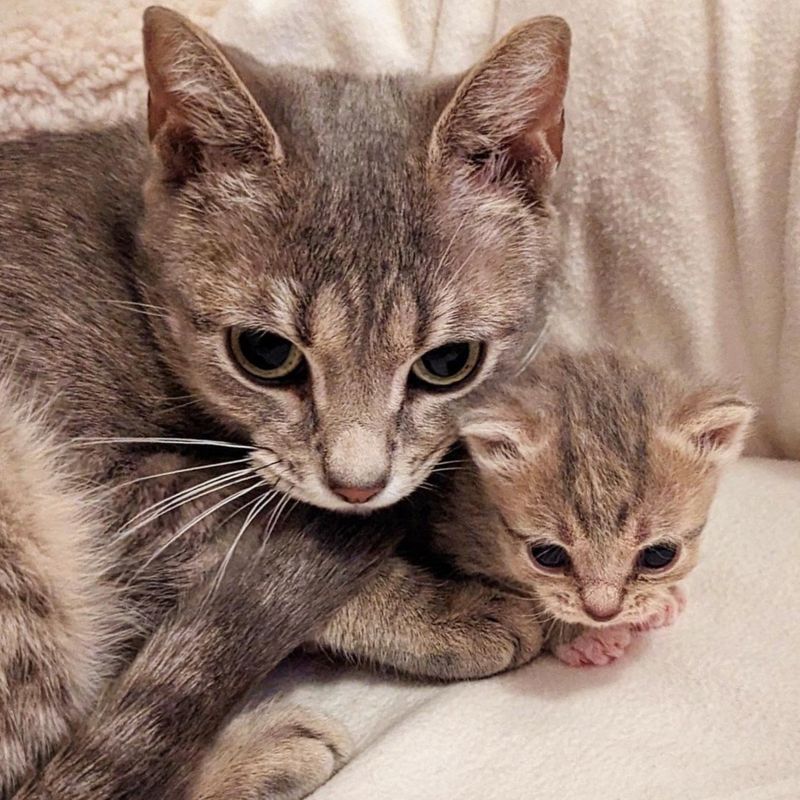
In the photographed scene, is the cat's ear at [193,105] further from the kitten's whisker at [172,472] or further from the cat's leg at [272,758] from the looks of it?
the cat's leg at [272,758]

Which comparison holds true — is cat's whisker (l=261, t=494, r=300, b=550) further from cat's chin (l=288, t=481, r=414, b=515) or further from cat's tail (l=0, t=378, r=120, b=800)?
cat's tail (l=0, t=378, r=120, b=800)

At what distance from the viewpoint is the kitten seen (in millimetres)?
1115

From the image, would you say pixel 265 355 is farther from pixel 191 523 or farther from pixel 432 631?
pixel 432 631

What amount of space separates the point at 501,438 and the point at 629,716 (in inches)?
13.4

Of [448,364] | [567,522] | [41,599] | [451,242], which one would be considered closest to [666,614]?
[567,522]

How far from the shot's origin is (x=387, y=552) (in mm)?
1195

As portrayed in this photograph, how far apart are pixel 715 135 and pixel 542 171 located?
0.99 feet

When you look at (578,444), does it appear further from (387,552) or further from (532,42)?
(532,42)

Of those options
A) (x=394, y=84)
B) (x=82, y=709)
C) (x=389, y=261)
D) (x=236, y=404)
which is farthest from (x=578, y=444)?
(x=82, y=709)

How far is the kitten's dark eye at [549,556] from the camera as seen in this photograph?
1147 mm

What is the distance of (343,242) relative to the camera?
1.08 metres

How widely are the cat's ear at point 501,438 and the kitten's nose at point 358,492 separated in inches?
5.2

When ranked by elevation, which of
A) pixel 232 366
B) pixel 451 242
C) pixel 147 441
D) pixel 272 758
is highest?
pixel 451 242

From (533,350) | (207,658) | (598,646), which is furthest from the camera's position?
(533,350)
